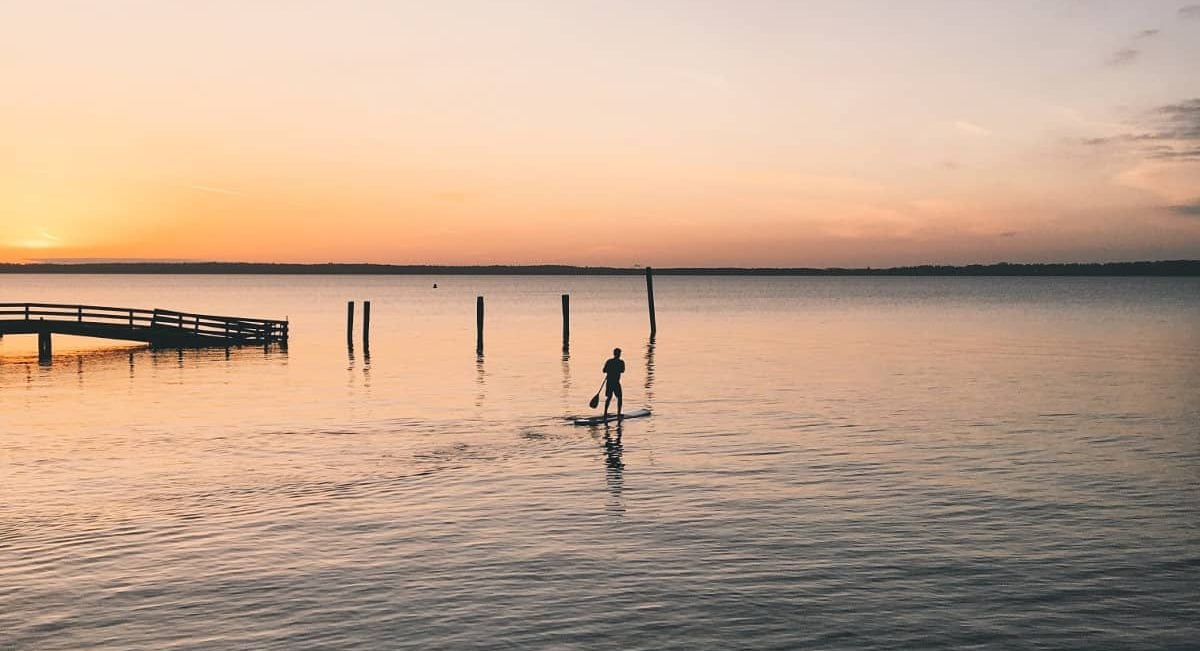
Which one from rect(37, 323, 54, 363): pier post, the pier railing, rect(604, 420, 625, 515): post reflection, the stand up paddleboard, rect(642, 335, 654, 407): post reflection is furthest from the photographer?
the pier railing

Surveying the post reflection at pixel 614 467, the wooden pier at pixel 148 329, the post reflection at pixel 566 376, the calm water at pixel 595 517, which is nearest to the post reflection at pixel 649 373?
the calm water at pixel 595 517

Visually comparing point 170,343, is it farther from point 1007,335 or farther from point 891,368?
point 1007,335

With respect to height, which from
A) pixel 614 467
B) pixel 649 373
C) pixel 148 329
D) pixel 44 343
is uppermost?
pixel 148 329

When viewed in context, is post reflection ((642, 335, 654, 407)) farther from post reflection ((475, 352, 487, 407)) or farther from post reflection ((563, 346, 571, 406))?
post reflection ((475, 352, 487, 407))

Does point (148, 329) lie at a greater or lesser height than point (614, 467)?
greater

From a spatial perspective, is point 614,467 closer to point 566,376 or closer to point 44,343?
point 566,376

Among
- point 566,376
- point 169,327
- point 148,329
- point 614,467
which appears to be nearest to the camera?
point 614,467

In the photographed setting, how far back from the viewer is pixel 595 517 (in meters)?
19.1

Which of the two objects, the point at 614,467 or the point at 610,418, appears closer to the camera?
the point at 614,467

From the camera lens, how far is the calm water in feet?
43.5

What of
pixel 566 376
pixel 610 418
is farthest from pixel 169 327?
pixel 610 418

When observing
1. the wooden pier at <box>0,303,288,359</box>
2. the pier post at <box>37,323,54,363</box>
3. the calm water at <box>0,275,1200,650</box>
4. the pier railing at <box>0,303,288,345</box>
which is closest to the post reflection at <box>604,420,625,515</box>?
the calm water at <box>0,275,1200,650</box>

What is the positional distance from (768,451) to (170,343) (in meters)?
45.5

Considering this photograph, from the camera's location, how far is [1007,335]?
80.2m
